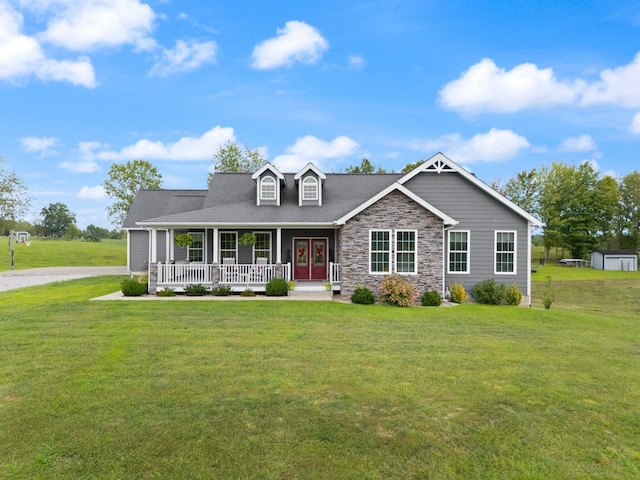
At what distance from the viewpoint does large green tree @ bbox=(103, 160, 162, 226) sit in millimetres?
40219

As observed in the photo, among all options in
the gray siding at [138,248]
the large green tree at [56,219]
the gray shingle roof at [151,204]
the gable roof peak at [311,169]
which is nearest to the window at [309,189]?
the gable roof peak at [311,169]

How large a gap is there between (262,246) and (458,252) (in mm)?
9082

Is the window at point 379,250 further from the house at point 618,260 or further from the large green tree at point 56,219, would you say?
the large green tree at point 56,219

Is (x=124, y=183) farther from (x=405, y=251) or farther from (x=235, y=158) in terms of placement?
(x=405, y=251)

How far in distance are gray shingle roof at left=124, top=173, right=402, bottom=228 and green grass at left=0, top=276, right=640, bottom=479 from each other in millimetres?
6560

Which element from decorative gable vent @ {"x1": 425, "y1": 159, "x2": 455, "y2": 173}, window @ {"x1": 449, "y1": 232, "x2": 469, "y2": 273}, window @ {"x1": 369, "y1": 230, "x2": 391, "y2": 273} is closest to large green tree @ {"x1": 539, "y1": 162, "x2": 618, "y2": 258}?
window @ {"x1": 449, "y1": 232, "x2": 469, "y2": 273}

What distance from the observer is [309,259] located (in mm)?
18203

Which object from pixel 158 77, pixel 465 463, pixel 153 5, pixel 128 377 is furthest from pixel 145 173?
pixel 465 463

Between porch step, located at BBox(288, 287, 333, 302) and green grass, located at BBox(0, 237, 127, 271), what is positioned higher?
green grass, located at BBox(0, 237, 127, 271)

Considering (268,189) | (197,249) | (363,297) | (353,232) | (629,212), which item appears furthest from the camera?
(629,212)

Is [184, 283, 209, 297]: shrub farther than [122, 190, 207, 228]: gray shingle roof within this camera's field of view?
No

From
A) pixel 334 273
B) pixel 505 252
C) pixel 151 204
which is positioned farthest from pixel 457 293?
pixel 151 204

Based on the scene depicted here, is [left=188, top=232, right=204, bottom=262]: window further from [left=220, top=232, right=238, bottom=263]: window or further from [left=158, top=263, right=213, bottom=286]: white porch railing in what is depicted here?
[left=158, top=263, right=213, bottom=286]: white porch railing

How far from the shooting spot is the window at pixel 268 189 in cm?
1830
